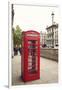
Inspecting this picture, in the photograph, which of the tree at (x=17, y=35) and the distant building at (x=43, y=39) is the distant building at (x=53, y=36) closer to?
the distant building at (x=43, y=39)

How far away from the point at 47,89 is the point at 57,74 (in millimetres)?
179

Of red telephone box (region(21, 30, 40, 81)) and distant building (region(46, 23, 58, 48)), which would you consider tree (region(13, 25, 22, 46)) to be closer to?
red telephone box (region(21, 30, 40, 81))

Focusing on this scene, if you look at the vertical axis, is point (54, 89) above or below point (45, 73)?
below

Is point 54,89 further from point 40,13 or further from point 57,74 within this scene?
point 40,13

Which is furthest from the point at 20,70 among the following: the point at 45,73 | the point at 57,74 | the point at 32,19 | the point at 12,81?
the point at 32,19

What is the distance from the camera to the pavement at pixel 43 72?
188 centimetres

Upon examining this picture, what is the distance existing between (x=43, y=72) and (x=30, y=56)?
21 centimetres

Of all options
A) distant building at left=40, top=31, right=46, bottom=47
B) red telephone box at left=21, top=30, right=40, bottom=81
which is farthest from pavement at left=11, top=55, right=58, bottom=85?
distant building at left=40, top=31, right=46, bottom=47

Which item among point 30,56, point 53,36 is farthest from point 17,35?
point 53,36

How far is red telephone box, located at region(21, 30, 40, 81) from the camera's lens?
1.90 m

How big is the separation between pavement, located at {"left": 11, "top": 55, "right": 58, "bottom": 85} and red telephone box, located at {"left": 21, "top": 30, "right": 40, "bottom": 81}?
0.13 feet

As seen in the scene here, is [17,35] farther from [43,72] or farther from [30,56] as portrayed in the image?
[43,72]

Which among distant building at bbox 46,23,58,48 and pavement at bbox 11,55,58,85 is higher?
distant building at bbox 46,23,58,48

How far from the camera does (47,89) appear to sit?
1958 mm
